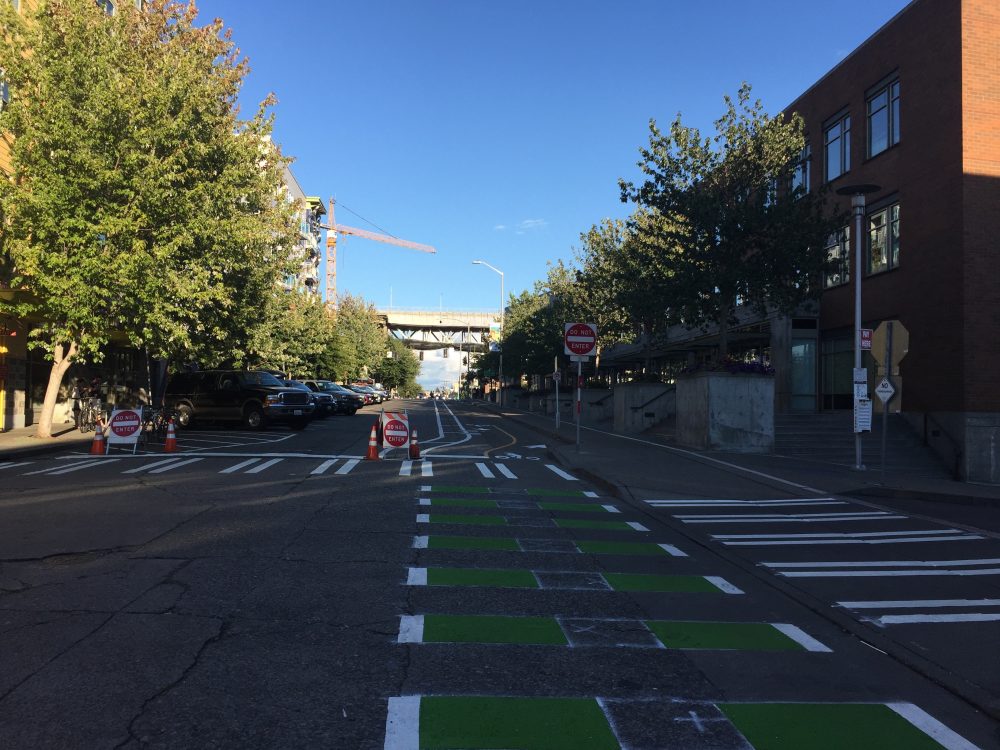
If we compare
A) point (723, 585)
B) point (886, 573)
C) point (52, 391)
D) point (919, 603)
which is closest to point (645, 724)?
point (723, 585)

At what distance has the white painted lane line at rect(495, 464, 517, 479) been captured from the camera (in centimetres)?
1458

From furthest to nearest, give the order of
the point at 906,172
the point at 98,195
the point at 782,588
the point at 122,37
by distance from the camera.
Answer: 1. the point at 906,172
2. the point at 122,37
3. the point at 98,195
4. the point at 782,588

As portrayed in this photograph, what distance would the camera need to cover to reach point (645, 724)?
3855 millimetres

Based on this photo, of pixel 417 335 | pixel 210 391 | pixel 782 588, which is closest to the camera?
pixel 782 588

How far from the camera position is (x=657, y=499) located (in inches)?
476

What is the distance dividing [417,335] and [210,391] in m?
103

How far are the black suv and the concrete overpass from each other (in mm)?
86007

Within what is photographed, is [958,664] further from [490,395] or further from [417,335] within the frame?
[417,335]

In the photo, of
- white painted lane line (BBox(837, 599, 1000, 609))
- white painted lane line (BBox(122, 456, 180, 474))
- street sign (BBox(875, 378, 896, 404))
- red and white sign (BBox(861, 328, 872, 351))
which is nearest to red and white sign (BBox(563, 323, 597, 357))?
red and white sign (BBox(861, 328, 872, 351))

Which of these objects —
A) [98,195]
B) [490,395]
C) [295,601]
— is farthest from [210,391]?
[490,395]

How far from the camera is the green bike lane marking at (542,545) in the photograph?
26.3 ft

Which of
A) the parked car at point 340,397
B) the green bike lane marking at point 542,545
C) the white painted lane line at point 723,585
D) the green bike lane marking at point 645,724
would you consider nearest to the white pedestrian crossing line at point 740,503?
the green bike lane marking at point 542,545

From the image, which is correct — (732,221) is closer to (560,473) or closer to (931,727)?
(560,473)

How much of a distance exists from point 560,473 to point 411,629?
10434mm
